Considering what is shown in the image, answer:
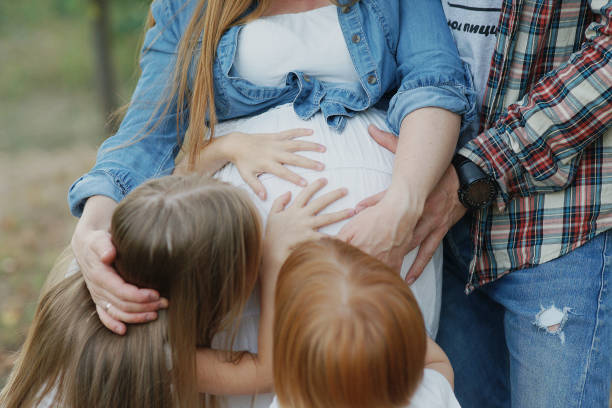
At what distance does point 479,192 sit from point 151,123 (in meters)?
1.09

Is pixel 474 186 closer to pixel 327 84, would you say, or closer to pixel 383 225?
pixel 383 225

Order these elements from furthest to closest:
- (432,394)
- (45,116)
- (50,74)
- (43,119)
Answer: (50,74), (45,116), (43,119), (432,394)

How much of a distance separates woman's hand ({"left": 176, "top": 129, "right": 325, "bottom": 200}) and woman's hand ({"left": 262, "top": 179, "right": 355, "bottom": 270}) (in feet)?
0.22

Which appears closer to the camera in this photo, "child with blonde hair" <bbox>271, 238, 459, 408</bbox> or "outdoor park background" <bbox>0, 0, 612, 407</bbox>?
"child with blonde hair" <bbox>271, 238, 459, 408</bbox>

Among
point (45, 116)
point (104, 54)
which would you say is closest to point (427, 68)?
point (104, 54)

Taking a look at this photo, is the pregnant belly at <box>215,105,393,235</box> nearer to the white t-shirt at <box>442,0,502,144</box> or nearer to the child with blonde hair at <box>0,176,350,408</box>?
the child with blonde hair at <box>0,176,350,408</box>

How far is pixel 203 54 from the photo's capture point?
189 centimetres

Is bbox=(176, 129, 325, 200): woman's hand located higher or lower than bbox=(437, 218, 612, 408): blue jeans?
higher

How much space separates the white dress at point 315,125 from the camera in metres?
1.75

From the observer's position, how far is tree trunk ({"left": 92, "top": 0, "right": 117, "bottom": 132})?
6438 mm

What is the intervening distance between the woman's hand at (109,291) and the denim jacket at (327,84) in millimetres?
258

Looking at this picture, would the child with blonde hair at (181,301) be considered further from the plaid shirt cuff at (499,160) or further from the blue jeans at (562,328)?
the blue jeans at (562,328)

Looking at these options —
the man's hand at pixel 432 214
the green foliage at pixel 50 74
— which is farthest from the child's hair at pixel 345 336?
the green foliage at pixel 50 74

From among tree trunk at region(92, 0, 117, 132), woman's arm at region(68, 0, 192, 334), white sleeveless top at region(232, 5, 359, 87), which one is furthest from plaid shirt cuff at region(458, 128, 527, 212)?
tree trunk at region(92, 0, 117, 132)
